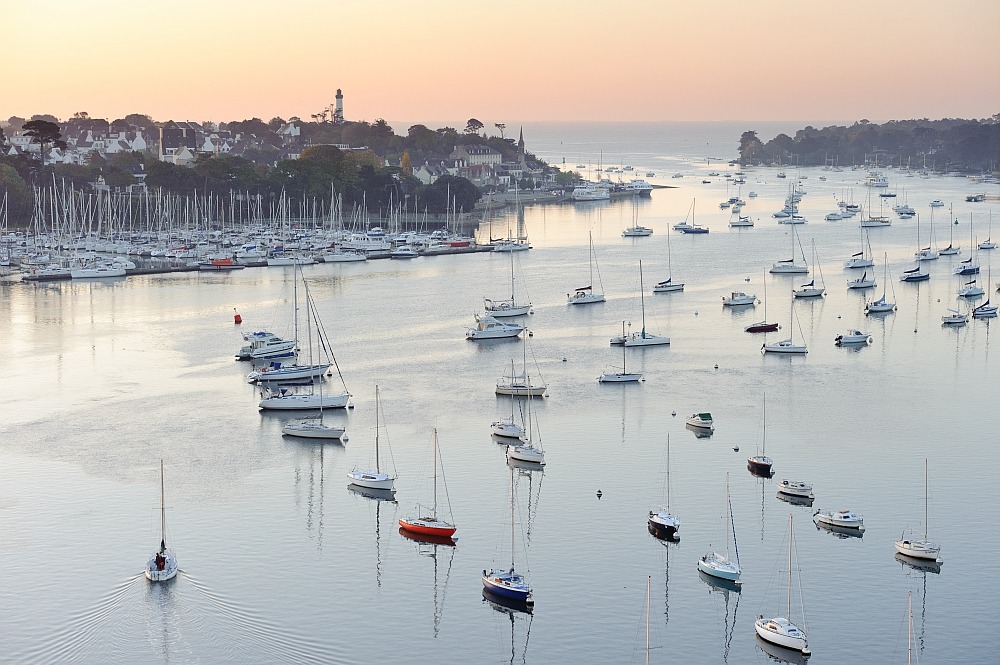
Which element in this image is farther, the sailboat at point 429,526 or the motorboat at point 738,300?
the motorboat at point 738,300

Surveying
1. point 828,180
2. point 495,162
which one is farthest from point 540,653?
point 828,180

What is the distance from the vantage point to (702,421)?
76.7 feet

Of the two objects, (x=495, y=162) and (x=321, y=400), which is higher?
(x=495, y=162)

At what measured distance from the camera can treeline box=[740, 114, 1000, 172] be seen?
11064 cm

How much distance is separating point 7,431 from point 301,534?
7532 millimetres

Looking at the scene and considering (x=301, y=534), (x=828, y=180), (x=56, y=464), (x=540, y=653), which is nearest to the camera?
(x=540, y=653)

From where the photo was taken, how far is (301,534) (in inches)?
728

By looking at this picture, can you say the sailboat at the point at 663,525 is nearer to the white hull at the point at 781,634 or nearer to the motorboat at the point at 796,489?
the motorboat at the point at 796,489

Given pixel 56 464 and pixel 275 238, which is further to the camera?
pixel 275 238

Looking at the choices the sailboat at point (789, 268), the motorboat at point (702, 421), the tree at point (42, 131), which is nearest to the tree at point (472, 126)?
the tree at point (42, 131)

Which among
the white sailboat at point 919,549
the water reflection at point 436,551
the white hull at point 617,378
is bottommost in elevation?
the water reflection at point 436,551

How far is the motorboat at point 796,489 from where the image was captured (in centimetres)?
1981

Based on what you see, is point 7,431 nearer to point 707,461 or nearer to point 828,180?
point 707,461

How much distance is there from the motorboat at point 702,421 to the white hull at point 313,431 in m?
5.81
